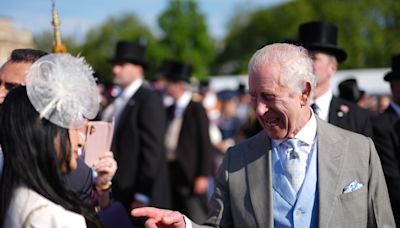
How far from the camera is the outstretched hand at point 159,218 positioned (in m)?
2.62

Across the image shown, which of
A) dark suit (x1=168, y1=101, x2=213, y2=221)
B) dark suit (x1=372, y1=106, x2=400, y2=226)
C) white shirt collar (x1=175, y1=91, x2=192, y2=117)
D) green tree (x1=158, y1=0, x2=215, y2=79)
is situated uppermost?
dark suit (x1=372, y1=106, x2=400, y2=226)

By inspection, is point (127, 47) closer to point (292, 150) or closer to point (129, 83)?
point (129, 83)

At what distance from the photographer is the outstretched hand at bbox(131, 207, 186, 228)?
2.62m

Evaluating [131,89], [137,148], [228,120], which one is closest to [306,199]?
[137,148]

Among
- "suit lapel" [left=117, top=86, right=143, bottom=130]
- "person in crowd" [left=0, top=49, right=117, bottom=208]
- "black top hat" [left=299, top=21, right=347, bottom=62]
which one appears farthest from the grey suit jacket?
"suit lapel" [left=117, top=86, right=143, bottom=130]

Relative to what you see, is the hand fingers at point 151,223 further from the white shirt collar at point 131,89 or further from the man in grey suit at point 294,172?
the white shirt collar at point 131,89

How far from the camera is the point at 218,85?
24234 millimetres

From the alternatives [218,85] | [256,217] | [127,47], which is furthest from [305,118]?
[218,85]

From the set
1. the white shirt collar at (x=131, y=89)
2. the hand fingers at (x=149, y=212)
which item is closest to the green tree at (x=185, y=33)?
the white shirt collar at (x=131, y=89)

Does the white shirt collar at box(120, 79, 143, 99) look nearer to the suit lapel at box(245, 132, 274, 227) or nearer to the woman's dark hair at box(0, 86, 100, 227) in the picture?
the suit lapel at box(245, 132, 274, 227)

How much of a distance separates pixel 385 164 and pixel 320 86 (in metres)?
0.73

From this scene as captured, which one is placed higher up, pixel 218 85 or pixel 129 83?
pixel 129 83

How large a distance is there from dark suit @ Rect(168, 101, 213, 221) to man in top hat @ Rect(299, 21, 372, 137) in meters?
3.15

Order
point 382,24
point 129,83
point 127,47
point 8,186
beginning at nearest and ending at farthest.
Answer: point 8,186 < point 129,83 < point 127,47 < point 382,24
